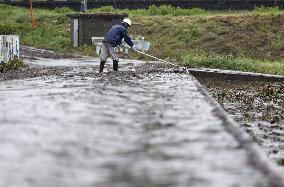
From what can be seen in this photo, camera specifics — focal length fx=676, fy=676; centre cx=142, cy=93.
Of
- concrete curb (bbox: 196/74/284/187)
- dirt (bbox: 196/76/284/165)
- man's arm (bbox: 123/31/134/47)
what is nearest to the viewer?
concrete curb (bbox: 196/74/284/187)

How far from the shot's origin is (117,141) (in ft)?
26.5

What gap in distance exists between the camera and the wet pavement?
6422 mm

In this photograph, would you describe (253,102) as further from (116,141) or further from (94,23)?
(94,23)

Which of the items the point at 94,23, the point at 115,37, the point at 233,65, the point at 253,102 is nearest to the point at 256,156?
the point at 253,102

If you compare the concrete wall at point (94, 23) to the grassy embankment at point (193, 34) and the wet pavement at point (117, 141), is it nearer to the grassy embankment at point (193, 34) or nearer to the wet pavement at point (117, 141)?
the grassy embankment at point (193, 34)

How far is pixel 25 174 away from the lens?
6.44 meters

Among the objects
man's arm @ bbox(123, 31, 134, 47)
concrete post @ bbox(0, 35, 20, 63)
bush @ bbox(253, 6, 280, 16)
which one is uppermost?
bush @ bbox(253, 6, 280, 16)

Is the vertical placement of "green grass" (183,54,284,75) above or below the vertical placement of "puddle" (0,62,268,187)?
below

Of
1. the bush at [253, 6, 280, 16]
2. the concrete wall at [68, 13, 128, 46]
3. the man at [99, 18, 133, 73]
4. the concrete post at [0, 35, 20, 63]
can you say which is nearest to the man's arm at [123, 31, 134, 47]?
the man at [99, 18, 133, 73]

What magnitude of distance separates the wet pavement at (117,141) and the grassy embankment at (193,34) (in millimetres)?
11781

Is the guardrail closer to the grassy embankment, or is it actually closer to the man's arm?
the grassy embankment

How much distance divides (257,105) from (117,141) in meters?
7.92

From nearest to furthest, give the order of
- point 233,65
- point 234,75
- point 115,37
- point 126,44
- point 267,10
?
point 115,37 < point 234,75 < point 233,65 < point 126,44 < point 267,10

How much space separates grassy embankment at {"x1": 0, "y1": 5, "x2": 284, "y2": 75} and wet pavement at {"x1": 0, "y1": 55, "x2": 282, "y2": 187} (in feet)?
38.7
